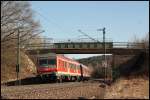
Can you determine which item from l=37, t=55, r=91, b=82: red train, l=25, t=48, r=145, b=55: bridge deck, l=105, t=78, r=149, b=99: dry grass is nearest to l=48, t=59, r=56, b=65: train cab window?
l=37, t=55, r=91, b=82: red train

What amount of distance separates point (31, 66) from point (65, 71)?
81.5 ft

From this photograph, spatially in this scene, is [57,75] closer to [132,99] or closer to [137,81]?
[137,81]

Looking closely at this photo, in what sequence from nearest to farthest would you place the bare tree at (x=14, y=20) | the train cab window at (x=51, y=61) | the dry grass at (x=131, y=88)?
the dry grass at (x=131, y=88), the train cab window at (x=51, y=61), the bare tree at (x=14, y=20)

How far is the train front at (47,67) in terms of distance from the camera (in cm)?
5307

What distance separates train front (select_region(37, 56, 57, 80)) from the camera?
53069 millimetres

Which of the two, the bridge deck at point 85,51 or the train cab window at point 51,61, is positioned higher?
the bridge deck at point 85,51

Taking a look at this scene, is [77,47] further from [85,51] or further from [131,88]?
[131,88]

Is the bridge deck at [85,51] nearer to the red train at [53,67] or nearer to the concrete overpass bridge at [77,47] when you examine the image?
the concrete overpass bridge at [77,47]

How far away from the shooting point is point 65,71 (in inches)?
2227

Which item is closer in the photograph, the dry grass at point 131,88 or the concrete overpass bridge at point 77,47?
the dry grass at point 131,88

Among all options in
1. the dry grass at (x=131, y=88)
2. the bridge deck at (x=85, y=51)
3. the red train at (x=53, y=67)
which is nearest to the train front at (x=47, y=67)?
the red train at (x=53, y=67)

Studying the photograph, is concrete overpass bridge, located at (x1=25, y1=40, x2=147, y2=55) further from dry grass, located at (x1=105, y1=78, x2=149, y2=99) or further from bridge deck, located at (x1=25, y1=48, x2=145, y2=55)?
dry grass, located at (x1=105, y1=78, x2=149, y2=99)

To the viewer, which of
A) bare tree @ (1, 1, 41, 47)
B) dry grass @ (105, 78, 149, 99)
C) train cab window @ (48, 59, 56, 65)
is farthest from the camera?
bare tree @ (1, 1, 41, 47)

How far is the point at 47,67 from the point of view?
53719 millimetres
